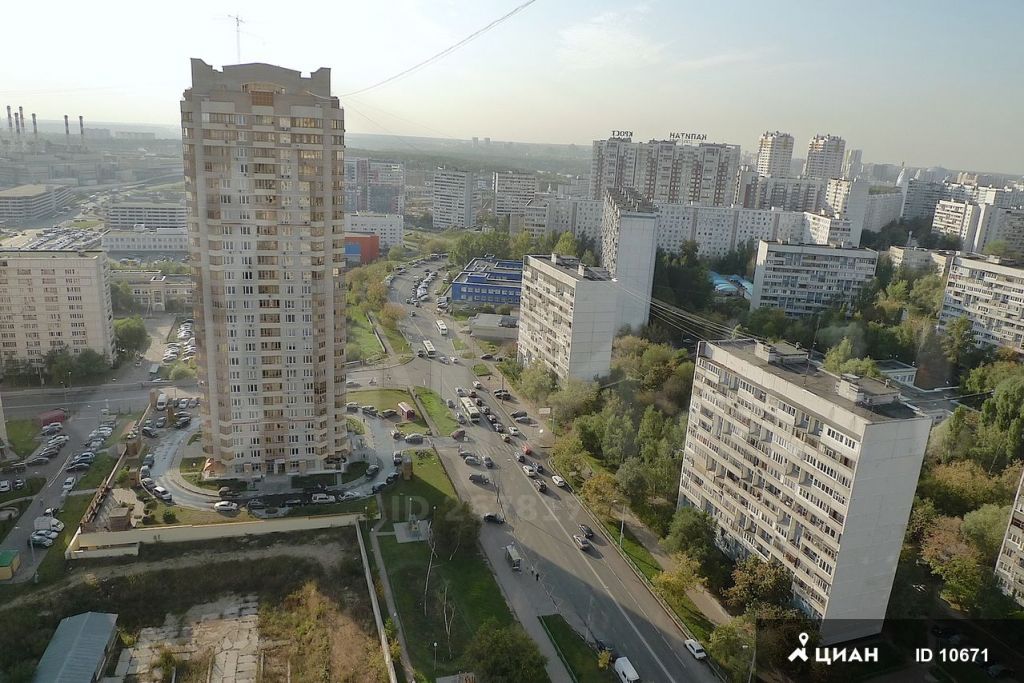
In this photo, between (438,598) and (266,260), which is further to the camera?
(266,260)

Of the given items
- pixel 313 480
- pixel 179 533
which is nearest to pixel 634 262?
pixel 313 480

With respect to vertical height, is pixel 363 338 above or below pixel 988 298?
below

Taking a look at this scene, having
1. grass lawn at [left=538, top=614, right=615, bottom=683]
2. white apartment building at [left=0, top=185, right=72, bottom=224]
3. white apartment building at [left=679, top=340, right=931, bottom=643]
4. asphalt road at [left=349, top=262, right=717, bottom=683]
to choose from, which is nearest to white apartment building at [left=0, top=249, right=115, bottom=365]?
asphalt road at [left=349, top=262, right=717, bottom=683]

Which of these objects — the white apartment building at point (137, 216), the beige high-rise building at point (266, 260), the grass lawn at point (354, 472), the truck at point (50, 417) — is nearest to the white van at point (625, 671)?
the grass lawn at point (354, 472)

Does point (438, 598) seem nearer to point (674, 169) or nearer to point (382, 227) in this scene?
point (382, 227)

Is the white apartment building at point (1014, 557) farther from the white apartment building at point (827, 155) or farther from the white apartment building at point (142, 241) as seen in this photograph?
the white apartment building at point (827, 155)

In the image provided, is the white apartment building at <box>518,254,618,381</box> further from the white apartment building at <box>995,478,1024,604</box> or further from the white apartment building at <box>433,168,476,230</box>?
the white apartment building at <box>433,168,476,230</box>
